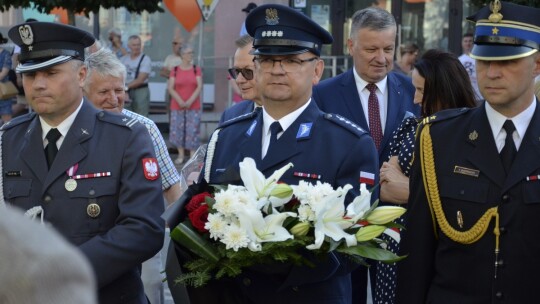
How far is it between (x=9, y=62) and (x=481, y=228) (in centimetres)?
1419

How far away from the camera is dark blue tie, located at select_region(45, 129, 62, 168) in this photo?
14.5ft

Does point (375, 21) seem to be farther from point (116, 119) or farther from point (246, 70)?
point (116, 119)

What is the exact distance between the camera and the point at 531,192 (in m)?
3.94

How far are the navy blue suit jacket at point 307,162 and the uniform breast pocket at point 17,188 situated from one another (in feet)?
2.42

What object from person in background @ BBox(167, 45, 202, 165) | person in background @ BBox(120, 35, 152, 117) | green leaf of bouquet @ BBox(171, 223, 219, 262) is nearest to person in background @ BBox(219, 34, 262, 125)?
green leaf of bouquet @ BBox(171, 223, 219, 262)

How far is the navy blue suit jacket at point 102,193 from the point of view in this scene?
4242mm

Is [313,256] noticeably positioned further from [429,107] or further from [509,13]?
[429,107]

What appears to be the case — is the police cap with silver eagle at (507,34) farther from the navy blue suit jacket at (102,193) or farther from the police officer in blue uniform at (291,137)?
the navy blue suit jacket at (102,193)

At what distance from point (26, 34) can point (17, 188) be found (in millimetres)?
655

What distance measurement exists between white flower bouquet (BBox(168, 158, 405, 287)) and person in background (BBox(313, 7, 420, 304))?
2.11 metres

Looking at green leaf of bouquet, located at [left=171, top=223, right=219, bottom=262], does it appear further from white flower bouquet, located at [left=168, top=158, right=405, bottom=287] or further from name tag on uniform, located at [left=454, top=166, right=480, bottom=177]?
name tag on uniform, located at [left=454, top=166, right=480, bottom=177]

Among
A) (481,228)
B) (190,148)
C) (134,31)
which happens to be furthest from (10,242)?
(134,31)

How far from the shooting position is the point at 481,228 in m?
3.96

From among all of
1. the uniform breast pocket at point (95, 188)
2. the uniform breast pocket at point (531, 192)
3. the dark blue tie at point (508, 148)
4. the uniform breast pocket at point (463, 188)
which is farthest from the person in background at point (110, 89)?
the uniform breast pocket at point (531, 192)
